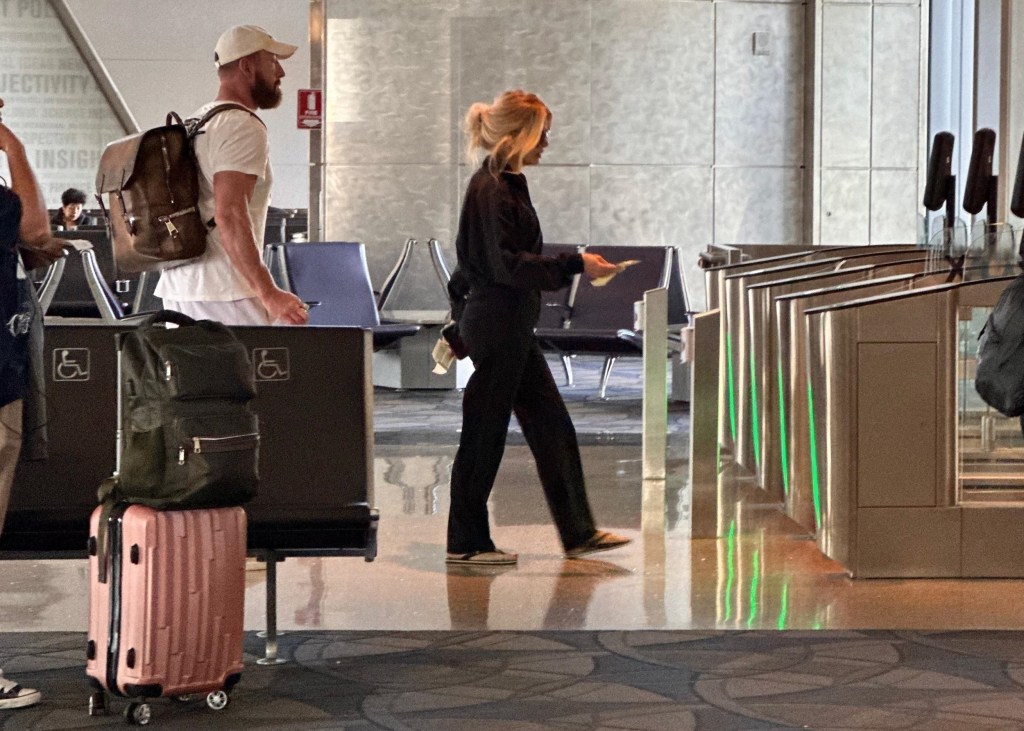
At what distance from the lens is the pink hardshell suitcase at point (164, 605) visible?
4.04 m

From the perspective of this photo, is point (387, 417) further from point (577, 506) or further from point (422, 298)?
point (577, 506)

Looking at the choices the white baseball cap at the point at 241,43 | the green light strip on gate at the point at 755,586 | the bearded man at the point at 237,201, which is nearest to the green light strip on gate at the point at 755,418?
the green light strip on gate at the point at 755,586

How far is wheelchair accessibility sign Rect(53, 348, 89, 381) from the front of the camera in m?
5.00

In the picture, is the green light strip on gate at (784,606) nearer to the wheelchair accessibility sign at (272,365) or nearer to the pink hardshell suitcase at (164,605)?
the wheelchair accessibility sign at (272,365)

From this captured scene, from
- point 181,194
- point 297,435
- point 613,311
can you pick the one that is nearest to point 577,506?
point 297,435

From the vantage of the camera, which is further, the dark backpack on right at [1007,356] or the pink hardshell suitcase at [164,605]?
the pink hardshell suitcase at [164,605]

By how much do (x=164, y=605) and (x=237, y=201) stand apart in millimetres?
1401

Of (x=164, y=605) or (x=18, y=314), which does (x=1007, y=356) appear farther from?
(x=18, y=314)

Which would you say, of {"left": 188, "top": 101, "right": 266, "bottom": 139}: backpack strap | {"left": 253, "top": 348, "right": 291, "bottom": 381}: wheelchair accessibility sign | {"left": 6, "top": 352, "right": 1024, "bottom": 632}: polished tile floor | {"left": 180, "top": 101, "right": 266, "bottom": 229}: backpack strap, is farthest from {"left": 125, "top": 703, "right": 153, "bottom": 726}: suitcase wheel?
{"left": 188, "top": 101, "right": 266, "bottom": 139}: backpack strap

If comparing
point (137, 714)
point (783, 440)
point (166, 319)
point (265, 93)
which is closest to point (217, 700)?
point (137, 714)

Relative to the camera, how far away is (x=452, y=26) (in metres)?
14.8

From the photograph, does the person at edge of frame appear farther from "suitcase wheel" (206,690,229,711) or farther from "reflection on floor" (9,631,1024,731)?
"reflection on floor" (9,631,1024,731)

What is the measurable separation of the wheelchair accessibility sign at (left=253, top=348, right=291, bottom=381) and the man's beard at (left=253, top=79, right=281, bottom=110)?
0.78 metres

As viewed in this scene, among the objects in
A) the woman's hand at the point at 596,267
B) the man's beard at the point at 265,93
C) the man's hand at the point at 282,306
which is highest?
the man's beard at the point at 265,93
